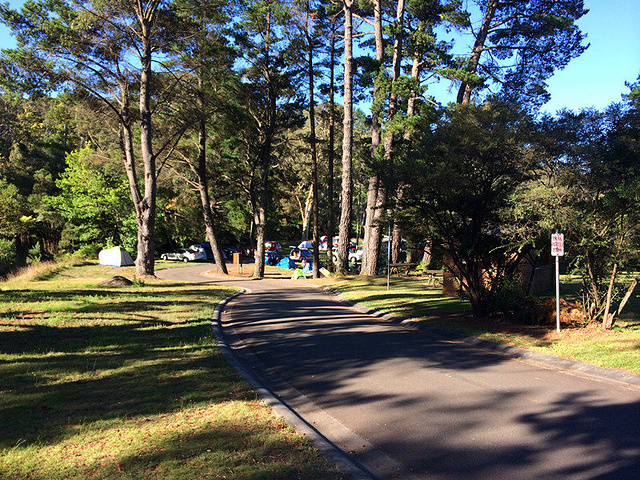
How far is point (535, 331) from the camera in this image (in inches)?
454

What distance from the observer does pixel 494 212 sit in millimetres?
12297

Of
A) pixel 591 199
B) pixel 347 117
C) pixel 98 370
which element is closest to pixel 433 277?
pixel 347 117

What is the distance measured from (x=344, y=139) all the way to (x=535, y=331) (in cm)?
1876

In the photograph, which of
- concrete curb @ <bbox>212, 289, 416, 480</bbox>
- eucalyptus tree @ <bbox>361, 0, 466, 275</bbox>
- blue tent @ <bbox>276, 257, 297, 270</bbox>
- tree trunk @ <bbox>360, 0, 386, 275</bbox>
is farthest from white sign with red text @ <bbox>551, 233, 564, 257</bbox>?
blue tent @ <bbox>276, 257, 297, 270</bbox>

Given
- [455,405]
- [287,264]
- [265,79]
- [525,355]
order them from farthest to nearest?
1. [287,264]
2. [265,79]
3. [525,355]
4. [455,405]

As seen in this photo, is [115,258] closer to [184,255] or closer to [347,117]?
[184,255]

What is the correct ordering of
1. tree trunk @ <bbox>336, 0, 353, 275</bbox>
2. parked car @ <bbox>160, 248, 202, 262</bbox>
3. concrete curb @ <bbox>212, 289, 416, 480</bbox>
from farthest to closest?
parked car @ <bbox>160, 248, 202, 262</bbox>, tree trunk @ <bbox>336, 0, 353, 275</bbox>, concrete curb @ <bbox>212, 289, 416, 480</bbox>

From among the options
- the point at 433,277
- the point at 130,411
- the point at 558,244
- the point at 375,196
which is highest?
the point at 375,196

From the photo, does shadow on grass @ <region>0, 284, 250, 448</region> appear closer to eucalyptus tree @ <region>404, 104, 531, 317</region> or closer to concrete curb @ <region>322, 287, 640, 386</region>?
concrete curb @ <region>322, 287, 640, 386</region>

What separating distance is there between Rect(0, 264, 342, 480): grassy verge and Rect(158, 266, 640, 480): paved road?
0.90 metres

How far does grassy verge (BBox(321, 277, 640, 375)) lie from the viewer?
8984 mm

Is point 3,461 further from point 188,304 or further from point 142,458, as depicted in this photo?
point 188,304

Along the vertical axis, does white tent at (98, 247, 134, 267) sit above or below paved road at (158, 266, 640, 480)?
above

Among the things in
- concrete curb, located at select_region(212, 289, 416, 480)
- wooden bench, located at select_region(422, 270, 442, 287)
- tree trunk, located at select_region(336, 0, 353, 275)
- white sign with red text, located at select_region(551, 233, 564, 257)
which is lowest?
concrete curb, located at select_region(212, 289, 416, 480)
